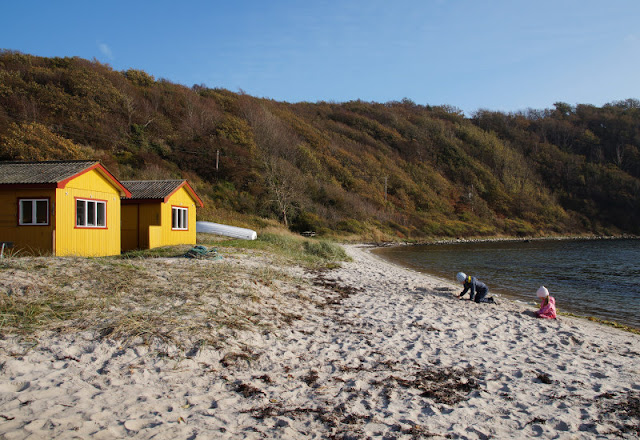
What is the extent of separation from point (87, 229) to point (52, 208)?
159cm

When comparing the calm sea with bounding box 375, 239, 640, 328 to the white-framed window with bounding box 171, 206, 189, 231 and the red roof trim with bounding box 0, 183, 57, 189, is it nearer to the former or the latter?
the white-framed window with bounding box 171, 206, 189, 231

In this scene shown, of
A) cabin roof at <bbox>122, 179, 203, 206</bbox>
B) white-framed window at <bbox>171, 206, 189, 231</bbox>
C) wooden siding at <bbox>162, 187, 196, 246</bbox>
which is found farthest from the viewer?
white-framed window at <bbox>171, 206, 189, 231</bbox>

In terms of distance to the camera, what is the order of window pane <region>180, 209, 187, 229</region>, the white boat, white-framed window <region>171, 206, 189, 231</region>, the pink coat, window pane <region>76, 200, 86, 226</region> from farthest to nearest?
the white boat < window pane <region>180, 209, 187, 229</region> < white-framed window <region>171, 206, 189, 231</region> < window pane <region>76, 200, 86, 226</region> < the pink coat

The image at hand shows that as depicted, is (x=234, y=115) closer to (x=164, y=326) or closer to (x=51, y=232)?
(x=51, y=232)

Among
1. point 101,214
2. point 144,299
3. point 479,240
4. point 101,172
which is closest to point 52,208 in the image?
point 101,214

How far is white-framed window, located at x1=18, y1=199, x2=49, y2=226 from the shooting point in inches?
571

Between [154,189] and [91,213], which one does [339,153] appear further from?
[91,213]

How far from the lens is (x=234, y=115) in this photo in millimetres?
61219

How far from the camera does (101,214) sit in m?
16.6

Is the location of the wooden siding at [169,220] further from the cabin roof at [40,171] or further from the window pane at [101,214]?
the cabin roof at [40,171]

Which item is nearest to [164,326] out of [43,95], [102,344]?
[102,344]

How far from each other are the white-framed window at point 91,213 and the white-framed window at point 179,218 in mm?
4272

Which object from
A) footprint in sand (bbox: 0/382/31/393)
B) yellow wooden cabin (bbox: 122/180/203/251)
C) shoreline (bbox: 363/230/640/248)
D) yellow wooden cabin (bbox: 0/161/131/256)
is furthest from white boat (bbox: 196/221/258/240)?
footprint in sand (bbox: 0/382/31/393)

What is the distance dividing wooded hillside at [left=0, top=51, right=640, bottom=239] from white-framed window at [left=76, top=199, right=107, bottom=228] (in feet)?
60.1
